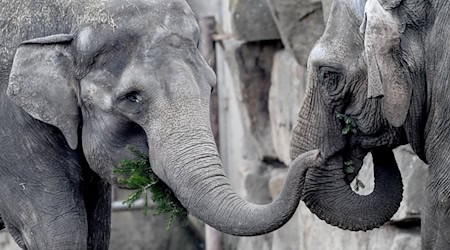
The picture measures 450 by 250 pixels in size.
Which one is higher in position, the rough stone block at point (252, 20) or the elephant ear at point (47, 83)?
the elephant ear at point (47, 83)

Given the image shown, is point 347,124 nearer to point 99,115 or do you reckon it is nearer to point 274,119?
point 99,115

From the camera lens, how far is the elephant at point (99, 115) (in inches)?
239

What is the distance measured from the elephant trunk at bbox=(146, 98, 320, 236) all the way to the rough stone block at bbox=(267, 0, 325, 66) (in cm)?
238

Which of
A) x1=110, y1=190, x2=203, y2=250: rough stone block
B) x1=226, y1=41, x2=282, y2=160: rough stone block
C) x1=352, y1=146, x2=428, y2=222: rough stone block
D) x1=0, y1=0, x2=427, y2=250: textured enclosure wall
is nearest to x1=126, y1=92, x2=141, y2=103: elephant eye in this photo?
x1=0, y1=0, x2=427, y2=250: textured enclosure wall

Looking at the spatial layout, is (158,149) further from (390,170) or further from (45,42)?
(390,170)

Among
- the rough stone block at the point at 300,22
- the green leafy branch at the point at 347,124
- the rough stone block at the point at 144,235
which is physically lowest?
the rough stone block at the point at 144,235

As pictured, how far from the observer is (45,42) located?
634 centimetres

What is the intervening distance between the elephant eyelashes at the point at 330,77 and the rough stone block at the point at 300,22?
72.0 inches

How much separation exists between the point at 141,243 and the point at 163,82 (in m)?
5.85

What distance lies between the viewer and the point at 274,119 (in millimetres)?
9648

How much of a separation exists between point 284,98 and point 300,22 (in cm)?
93

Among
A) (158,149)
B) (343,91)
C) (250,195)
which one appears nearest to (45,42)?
(158,149)

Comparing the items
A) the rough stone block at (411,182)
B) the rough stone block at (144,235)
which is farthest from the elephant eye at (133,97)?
the rough stone block at (144,235)

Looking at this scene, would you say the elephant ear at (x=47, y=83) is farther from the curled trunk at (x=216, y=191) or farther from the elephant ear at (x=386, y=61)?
the elephant ear at (x=386, y=61)
